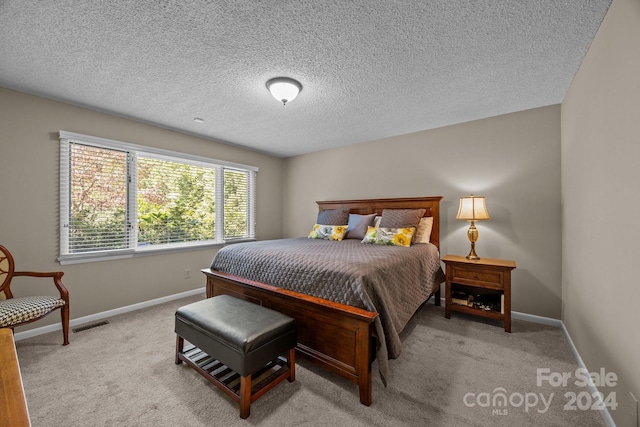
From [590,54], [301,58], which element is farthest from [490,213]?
[301,58]

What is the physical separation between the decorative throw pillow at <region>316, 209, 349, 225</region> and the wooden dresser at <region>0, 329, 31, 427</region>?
3.43m

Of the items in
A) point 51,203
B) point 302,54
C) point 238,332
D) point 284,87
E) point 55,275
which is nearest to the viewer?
point 238,332

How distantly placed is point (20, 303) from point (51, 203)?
1065mm

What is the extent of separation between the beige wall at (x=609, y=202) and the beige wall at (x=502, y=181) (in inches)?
25.1

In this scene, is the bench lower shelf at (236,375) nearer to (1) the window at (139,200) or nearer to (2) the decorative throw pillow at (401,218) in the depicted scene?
(1) the window at (139,200)

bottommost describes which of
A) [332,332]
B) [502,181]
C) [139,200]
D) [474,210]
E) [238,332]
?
[332,332]

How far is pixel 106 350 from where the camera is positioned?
227 cm

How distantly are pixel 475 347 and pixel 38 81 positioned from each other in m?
4.66

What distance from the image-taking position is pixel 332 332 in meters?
1.84

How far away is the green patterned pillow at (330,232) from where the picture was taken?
371 cm

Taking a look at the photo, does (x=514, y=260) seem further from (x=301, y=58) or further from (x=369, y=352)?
(x=301, y=58)

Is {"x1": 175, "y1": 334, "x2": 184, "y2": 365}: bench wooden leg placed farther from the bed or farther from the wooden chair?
the wooden chair

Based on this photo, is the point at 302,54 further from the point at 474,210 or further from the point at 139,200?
the point at 139,200

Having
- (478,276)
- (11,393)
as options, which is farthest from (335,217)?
(11,393)
